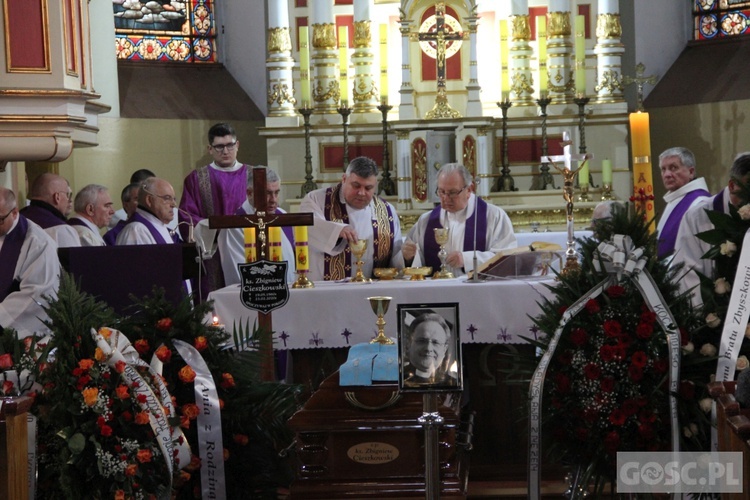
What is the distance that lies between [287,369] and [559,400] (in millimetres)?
2265

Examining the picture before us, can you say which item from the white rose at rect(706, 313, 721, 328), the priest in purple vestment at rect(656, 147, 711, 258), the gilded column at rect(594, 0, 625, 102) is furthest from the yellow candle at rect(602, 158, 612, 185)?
the white rose at rect(706, 313, 721, 328)

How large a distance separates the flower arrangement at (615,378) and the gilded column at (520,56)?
7163 mm

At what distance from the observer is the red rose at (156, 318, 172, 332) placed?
4379 mm

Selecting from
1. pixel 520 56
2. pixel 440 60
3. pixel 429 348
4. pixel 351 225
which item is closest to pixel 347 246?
pixel 351 225

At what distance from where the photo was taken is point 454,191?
697 cm

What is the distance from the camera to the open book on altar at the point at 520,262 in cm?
626

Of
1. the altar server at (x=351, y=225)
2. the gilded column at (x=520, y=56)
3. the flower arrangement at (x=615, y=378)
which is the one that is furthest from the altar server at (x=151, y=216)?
the gilded column at (x=520, y=56)

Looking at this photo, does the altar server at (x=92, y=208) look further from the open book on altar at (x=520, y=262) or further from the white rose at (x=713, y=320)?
the white rose at (x=713, y=320)

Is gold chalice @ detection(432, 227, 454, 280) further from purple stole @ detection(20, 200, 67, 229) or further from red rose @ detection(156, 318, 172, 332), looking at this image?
red rose @ detection(156, 318, 172, 332)

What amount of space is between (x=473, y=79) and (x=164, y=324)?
7456 mm

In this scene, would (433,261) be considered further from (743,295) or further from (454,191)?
(743,295)

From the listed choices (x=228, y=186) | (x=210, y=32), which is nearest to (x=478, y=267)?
(x=228, y=186)

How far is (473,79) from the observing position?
1138 centimetres

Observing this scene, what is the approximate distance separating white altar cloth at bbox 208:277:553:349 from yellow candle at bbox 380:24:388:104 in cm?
495
